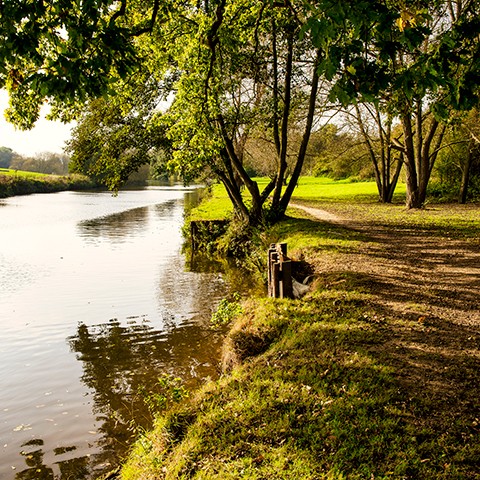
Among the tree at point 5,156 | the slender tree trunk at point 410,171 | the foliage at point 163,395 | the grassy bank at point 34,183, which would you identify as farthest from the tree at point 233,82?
the tree at point 5,156

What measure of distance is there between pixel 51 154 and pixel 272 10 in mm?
115543

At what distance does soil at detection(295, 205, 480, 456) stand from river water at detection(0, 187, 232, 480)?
11.0 feet

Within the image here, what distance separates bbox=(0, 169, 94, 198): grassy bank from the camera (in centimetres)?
6425

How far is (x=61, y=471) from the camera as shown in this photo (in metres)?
5.59

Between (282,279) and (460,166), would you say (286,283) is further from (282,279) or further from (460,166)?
(460,166)

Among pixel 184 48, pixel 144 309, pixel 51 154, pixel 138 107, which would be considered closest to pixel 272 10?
pixel 184 48

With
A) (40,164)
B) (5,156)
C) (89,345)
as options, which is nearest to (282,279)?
(89,345)

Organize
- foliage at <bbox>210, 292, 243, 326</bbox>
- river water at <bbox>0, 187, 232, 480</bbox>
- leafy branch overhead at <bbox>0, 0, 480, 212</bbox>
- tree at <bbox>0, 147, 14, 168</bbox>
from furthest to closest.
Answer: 1. tree at <bbox>0, 147, 14, 168</bbox>
2. foliage at <bbox>210, 292, 243, 326</bbox>
3. river water at <bbox>0, 187, 232, 480</bbox>
4. leafy branch overhead at <bbox>0, 0, 480, 212</bbox>

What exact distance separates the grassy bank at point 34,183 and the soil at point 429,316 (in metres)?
63.2

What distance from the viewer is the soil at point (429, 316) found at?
479 centimetres

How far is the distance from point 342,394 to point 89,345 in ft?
22.1

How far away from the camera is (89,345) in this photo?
10.0m

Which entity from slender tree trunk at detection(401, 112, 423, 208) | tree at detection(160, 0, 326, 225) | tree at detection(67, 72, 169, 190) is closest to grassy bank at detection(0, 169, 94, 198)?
tree at detection(67, 72, 169, 190)

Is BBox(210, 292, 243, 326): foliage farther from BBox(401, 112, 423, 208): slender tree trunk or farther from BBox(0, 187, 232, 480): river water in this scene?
BBox(401, 112, 423, 208): slender tree trunk
